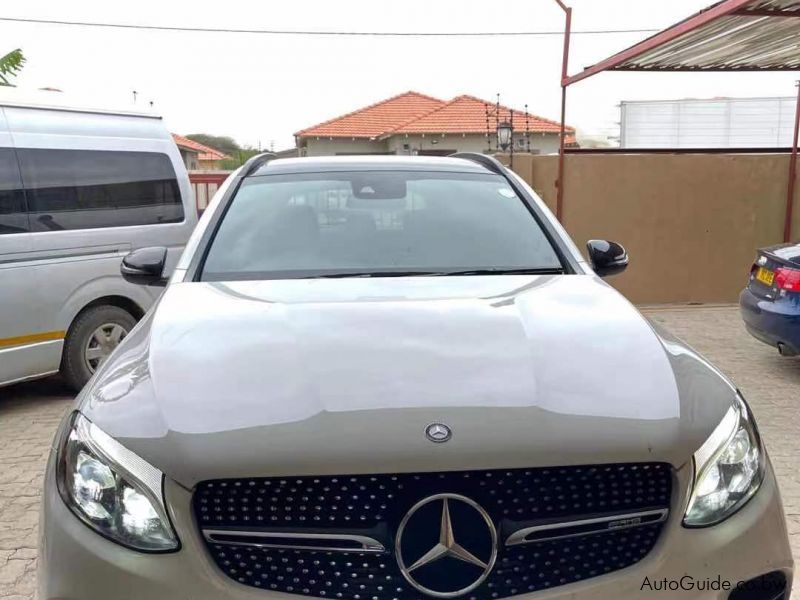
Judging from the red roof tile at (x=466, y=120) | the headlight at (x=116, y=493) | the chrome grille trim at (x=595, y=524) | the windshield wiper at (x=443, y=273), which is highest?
the red roof tile at (x=466, y=120)

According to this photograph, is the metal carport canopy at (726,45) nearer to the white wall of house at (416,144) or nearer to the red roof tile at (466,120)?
the white wall of house at (416,144)

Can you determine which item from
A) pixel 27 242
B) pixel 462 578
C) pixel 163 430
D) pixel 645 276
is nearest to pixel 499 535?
pixel 462 578

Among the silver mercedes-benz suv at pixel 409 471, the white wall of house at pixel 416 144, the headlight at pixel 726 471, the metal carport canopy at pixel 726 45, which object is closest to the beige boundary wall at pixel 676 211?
the metal carport canopy at pixel 726 45

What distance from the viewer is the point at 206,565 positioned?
5.65ft

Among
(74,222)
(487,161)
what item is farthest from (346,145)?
(487,161)

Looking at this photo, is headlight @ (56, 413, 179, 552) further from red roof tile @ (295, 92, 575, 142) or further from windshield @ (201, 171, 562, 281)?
red roof tile @ (295, 92, 575, 142)

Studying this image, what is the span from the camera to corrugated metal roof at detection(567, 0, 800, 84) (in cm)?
694

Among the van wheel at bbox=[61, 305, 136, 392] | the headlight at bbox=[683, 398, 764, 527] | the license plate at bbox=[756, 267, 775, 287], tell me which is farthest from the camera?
the license plate at bbox=[756, 267, 775, 287]

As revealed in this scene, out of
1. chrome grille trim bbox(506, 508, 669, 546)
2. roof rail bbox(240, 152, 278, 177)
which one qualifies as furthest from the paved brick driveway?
roof rail bbox(240, 152, 278, 177)

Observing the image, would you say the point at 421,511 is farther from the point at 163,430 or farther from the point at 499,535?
the point at 163,430

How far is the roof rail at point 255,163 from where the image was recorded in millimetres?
3799

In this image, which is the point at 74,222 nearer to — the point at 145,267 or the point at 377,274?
the point at 145,267

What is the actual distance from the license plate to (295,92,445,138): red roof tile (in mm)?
27362

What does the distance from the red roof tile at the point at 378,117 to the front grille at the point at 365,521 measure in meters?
32.0
